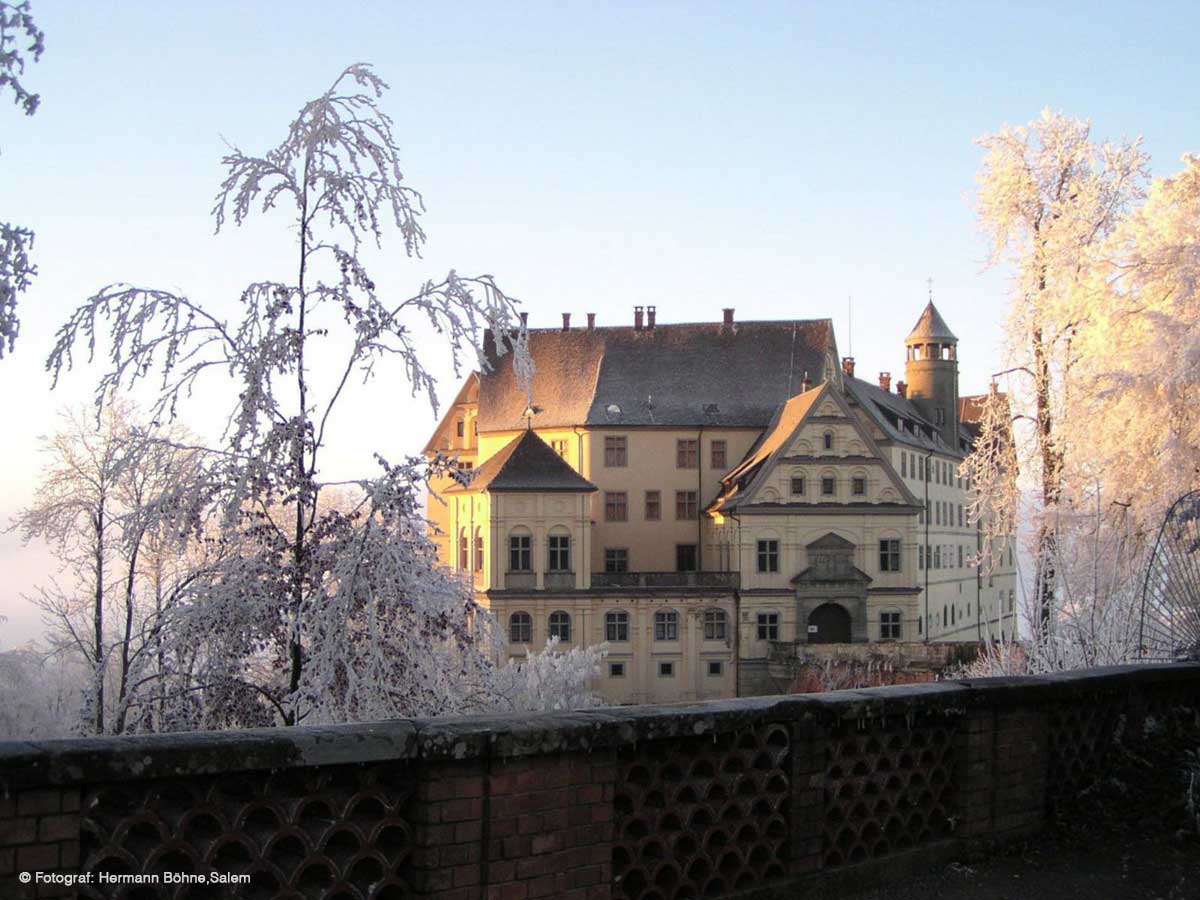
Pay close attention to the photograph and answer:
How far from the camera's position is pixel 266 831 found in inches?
199

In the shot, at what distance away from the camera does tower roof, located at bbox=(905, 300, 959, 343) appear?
78000mm

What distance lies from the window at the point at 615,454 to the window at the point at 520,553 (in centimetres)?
861

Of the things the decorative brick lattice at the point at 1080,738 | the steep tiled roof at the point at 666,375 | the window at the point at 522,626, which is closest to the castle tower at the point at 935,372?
the steep tiled roof at the point at 666,375

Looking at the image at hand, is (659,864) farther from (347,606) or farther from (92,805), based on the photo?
(347,606)

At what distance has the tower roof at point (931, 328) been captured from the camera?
78000 mm

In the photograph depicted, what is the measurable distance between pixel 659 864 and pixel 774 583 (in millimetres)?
50301

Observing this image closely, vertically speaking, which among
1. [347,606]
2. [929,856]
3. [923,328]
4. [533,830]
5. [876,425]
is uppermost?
[923,328]

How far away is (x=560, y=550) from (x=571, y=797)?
50193mm

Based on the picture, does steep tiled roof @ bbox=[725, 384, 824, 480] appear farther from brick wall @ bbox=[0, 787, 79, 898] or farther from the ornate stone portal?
brick wall @ bbox=[0, 787, 79, 898]

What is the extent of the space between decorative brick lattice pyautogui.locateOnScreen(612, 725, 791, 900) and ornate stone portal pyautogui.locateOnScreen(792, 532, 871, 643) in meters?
49.7

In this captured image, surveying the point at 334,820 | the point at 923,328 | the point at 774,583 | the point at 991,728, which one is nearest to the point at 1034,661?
the point at 991,728

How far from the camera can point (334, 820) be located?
17.2 feet

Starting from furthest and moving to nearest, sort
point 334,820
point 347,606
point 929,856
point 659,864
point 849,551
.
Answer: point 849,551
point 347,606
point 929,856
point 659,864
point 334,820

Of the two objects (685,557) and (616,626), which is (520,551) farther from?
(685,557)
